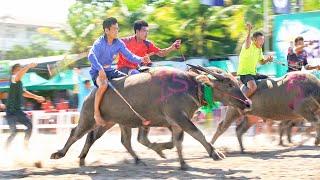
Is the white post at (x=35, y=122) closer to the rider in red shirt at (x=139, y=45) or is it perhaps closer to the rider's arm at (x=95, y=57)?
the rider in red shirt at (x=139, y=45)

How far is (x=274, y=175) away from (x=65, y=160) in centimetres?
378

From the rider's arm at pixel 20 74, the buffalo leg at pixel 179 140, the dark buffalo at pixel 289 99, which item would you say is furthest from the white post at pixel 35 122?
the buffalo leg at pixel 179 140

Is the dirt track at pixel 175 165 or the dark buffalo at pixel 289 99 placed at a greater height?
the dark buffalo at pixel 289 99

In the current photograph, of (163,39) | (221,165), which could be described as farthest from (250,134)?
(163,39)

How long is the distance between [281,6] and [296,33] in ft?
9.27

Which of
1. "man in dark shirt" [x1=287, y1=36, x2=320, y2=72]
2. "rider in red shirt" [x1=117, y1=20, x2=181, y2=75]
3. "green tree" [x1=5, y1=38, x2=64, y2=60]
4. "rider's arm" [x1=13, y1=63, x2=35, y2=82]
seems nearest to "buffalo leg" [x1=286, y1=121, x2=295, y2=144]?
"man in dark shirt" [x1=287, y1=36, x2=320, y2=72]

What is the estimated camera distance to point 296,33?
1653cm

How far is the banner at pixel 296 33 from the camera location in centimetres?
1602

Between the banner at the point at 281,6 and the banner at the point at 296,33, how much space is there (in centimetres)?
196

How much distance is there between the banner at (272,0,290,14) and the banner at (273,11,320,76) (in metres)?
1.96

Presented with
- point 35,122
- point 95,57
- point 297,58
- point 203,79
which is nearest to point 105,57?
point 95,57

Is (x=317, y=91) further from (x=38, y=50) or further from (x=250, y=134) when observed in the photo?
(x=38, y=50)

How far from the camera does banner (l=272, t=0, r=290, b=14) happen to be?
19.0 m

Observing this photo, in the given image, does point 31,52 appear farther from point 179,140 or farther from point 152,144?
point 179,140
